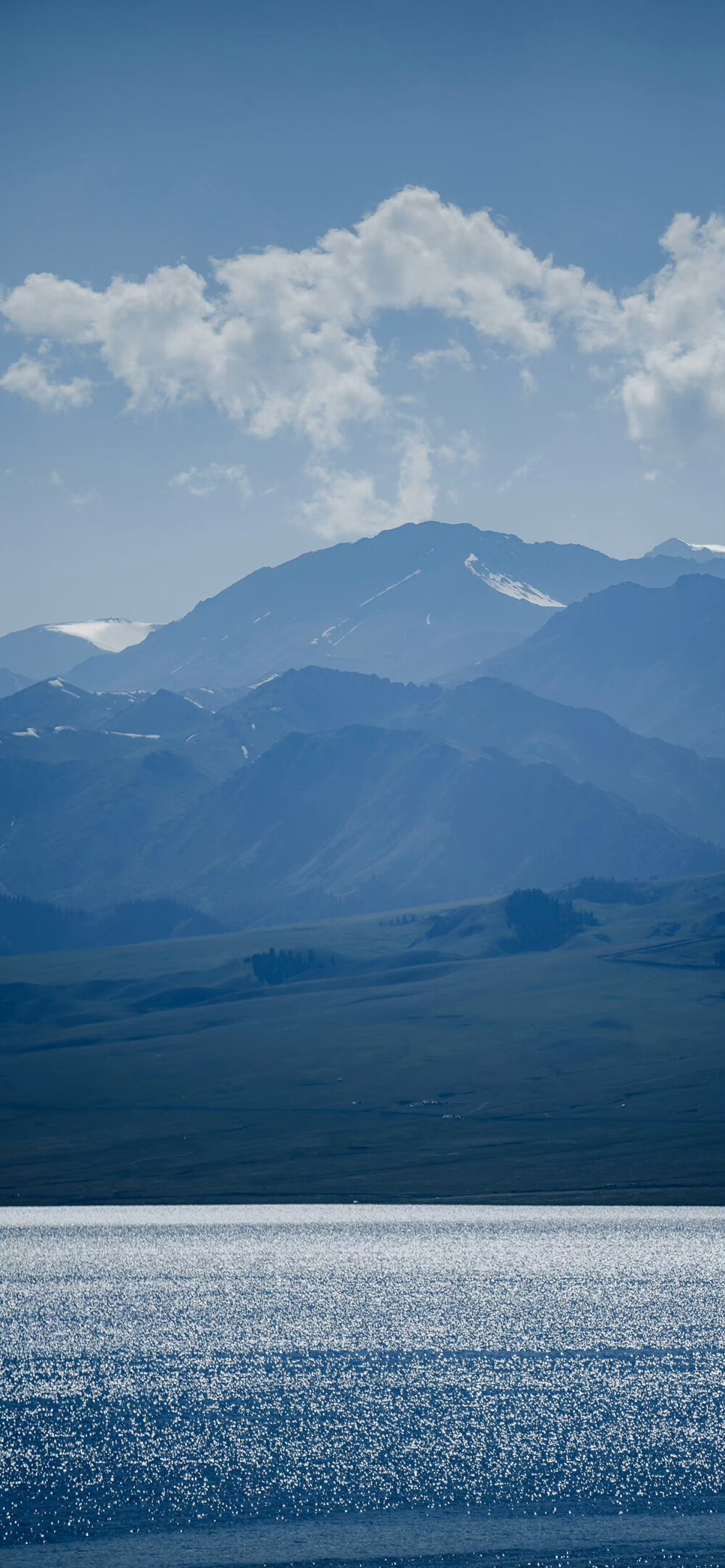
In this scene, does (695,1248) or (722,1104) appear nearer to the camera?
(695,1248)

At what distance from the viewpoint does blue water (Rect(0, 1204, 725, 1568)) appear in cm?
4394

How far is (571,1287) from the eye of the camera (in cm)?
8512

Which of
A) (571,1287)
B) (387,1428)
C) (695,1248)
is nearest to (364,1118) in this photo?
(695,1248)

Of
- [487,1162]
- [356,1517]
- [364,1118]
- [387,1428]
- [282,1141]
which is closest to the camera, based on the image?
[356,1517]

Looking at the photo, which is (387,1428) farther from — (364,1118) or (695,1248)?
(364,1118)

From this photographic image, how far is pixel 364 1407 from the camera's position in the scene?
57625 mm

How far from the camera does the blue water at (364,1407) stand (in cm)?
4394

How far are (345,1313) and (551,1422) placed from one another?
25851mm

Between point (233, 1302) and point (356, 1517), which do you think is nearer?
point (356, 1517)

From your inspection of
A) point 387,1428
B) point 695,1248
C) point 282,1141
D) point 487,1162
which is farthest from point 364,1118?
point 387,1428

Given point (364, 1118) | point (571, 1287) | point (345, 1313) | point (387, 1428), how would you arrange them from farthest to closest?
point (364, 1118) < point (571, 1287) < point (345, 1313) < point (387, 1428)

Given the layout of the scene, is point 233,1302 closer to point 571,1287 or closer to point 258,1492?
point 571,1287

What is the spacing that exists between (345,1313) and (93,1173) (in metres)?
89.2

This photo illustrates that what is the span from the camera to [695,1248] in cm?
10131
